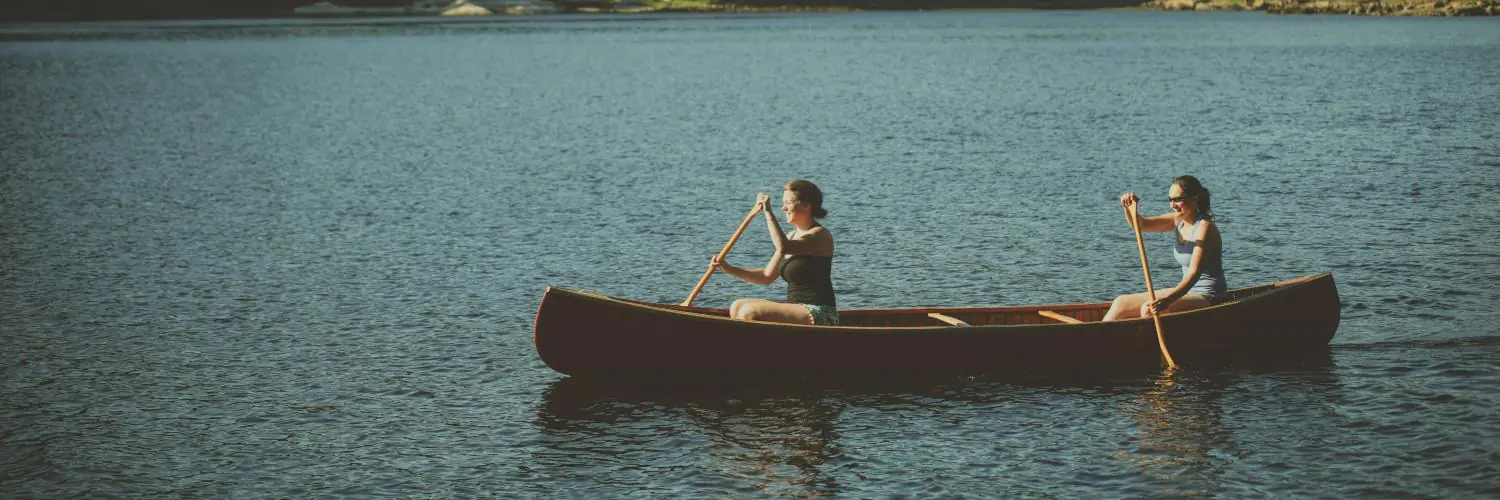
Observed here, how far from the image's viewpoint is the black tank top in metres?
15.1

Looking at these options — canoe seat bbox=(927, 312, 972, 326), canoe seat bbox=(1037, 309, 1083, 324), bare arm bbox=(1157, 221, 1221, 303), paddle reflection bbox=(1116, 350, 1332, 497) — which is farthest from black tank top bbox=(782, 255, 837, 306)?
bare arm bbox=(1157, 221, 1221, 303)

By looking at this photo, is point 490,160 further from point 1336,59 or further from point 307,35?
point 307,35

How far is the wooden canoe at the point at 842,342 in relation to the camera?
1475 cm

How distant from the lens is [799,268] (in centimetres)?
1509

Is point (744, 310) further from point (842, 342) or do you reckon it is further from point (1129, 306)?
point (1129, 306)

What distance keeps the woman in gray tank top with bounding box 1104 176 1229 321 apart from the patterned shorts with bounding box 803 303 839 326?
2.75m

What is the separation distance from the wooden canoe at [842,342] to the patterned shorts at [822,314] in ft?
0.91

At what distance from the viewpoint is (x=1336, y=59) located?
8438 centimetres

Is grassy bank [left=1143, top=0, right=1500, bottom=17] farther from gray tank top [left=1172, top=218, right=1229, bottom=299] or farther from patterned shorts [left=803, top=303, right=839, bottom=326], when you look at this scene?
patterned shorts [left=803, top=303, right=839, bottom=326]

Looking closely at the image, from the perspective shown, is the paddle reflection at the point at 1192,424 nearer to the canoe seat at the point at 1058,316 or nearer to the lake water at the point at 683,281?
the lake water at the point at 683,281

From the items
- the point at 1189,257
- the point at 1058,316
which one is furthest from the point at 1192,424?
the point at 1058,316

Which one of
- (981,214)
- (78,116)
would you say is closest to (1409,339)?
(981,214)

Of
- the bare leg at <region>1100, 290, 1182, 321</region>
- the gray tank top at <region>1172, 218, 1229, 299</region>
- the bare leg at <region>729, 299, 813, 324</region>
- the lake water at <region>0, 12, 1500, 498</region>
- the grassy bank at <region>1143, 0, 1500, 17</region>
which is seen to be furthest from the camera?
the grassy bank at <region>1143, 0, 1500, 17</region>

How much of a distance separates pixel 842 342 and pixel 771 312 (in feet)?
2.32
